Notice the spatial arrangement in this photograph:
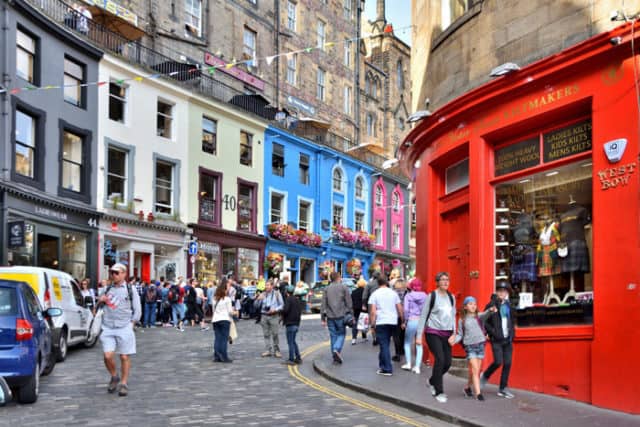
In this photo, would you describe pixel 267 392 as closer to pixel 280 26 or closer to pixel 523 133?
pixel 523 133

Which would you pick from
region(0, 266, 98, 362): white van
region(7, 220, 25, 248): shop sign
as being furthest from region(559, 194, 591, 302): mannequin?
region(7, 220, 25, 248): shop sign

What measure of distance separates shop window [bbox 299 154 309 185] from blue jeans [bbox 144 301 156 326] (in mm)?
17312

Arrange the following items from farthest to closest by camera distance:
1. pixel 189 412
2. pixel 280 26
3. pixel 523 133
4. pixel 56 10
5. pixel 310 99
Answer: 1. pixel 310 99
2. pixel 280 26
3. pixel 56 10
4. pixel 523 133
5. pixel 189 412

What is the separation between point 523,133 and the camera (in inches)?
476

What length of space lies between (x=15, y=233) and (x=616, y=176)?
16909 mm

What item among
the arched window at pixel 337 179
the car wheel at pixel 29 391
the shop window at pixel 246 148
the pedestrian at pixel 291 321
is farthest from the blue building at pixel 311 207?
the car wheel at pixel 29 391

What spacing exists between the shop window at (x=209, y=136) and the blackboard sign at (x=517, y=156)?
852 inches

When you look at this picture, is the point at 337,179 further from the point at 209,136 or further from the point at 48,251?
the point at 48,251

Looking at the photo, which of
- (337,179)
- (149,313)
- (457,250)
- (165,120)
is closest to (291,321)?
(457,250)

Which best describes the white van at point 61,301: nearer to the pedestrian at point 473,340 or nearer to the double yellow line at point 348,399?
the double yellow line at point 348,399

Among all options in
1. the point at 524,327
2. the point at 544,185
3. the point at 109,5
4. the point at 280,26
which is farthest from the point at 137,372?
the point at 280,26

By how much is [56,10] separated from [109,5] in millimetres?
2850

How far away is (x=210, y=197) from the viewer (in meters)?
33.1

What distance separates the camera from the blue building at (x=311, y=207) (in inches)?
1476
